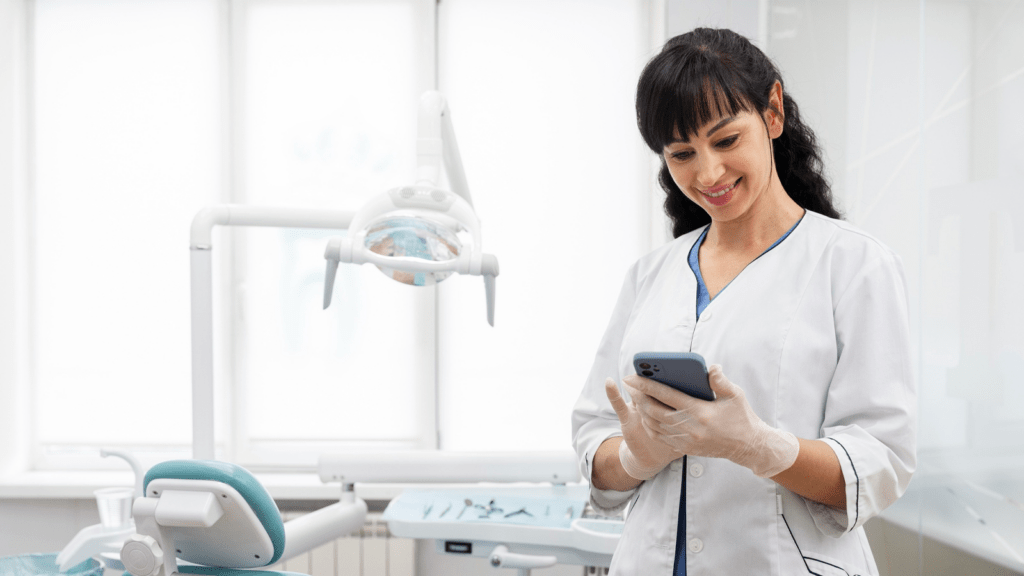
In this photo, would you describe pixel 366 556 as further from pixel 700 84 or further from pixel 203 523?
pixel 700 84

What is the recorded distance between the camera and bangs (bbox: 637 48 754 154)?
80 centimetres

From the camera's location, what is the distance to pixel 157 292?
3.01 metres

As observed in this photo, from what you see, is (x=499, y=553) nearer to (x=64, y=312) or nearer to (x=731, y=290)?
(x=731, y=290)

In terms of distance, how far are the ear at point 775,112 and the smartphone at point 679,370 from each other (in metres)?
0.36

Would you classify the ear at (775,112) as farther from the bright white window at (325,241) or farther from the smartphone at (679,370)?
the bright white window at (325,241)

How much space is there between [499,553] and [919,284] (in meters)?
1.10

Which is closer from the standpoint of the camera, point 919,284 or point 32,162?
point 919,284

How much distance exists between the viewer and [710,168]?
0.81m

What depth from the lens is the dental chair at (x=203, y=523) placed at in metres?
1.14

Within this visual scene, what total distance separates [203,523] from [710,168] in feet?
3.05

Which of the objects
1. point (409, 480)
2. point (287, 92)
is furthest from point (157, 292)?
point (409, 480)

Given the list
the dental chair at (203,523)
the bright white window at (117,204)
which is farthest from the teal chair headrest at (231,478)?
the bright white window at (117,204)

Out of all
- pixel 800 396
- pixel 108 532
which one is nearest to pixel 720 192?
pixel 800 396

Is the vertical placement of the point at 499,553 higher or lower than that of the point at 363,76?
lower
